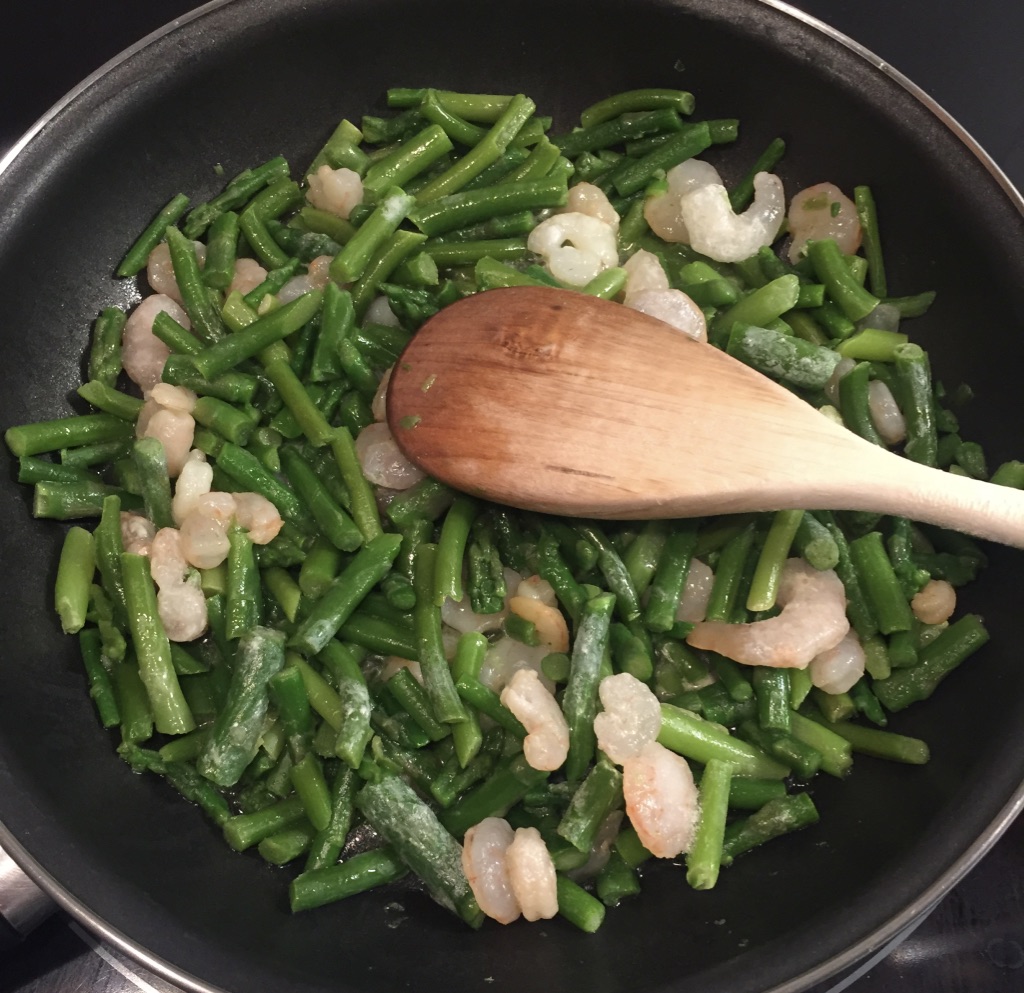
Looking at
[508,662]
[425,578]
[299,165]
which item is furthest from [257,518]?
[299,165]

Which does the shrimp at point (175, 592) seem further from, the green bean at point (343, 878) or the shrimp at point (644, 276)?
the shrimp at point (644, 276)

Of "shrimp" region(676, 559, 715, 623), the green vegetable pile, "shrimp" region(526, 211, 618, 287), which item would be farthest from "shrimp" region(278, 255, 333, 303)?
"shrimp" region(676, 559, 715, 623)

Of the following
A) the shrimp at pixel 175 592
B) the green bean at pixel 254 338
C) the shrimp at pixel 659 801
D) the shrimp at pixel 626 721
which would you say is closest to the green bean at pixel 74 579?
the shrimp at pixel 175 592

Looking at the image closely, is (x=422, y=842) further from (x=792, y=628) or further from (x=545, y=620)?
(x=792, y=628)

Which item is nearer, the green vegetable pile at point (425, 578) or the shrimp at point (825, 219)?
the green vegetable pile at point (425, 578)

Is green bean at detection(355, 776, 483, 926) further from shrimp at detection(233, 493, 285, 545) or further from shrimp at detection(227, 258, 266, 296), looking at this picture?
shrimp at detection(227, 258, 266, 296)

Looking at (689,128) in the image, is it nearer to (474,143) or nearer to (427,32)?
(474,143)
